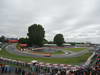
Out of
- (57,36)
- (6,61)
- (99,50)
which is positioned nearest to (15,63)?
(6,61)

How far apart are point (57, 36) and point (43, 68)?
78672mm

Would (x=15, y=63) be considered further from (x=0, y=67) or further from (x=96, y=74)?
(x=96, y=74)

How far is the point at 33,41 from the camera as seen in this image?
75.3m

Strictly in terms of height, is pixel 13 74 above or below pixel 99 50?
below

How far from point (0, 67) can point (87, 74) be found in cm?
1488

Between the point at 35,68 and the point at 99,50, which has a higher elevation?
the point at 99,50

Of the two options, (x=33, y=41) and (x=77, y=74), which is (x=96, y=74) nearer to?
(x=77, y=74)

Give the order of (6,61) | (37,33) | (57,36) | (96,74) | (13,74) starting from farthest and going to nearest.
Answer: (57,36), (37,33), (6,61), (13,74), (96,74)

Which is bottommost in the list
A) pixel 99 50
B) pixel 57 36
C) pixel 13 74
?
pixel 13 74

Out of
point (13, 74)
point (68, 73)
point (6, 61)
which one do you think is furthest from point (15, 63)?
point (68, 73)

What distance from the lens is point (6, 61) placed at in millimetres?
26391

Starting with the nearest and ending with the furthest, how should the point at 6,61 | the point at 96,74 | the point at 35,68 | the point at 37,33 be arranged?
the point at 96,74
the point at 35,68
the point at 6,61
the point at 37,33

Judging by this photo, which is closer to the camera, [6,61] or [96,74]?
[96,74]

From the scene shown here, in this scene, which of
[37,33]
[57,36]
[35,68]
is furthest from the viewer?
[57,36]
